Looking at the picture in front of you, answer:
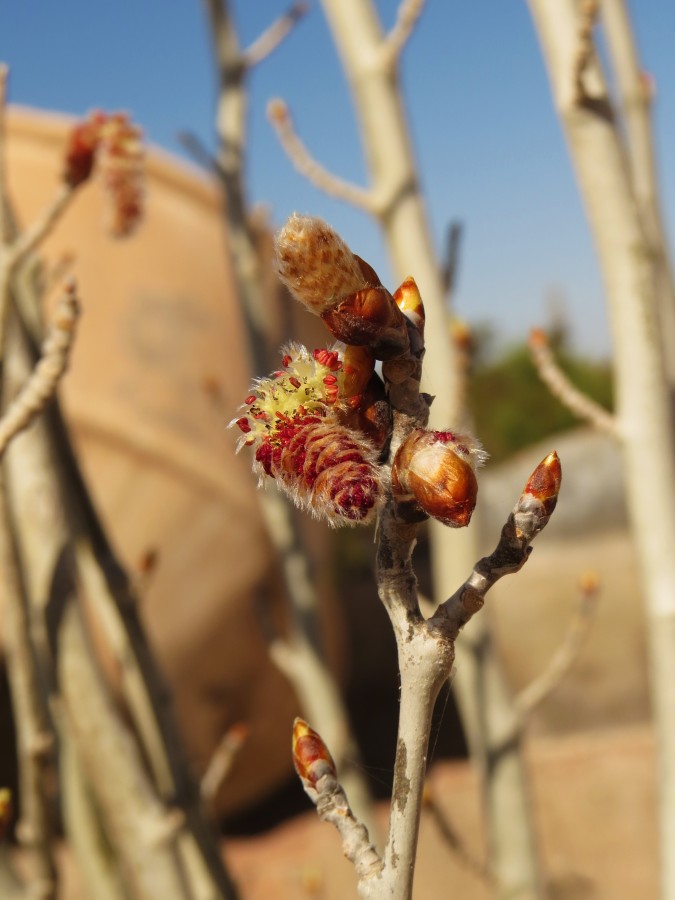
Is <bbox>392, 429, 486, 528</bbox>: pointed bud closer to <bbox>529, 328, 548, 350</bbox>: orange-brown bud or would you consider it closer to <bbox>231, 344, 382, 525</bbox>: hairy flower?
<bbox>231, 344, 382, 525</bbox>: hairy flower

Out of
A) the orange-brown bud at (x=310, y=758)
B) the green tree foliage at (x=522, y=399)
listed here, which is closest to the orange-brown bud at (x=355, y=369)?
the orange-brown bud at (x=310, y=758)

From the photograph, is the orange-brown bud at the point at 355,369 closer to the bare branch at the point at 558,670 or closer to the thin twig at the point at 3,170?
the thin twig at the point at 3,170

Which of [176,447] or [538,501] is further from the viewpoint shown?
[176,447]

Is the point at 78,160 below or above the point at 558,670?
above

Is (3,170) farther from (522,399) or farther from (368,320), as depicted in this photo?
(522,399)

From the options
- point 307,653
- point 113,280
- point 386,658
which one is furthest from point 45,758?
point 386,658

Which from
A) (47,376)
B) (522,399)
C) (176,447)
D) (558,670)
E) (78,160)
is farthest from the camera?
(522,399)

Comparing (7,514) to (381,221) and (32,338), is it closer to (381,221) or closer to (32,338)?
(32,338)

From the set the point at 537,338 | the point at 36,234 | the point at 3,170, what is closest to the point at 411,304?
the point at 36,234
